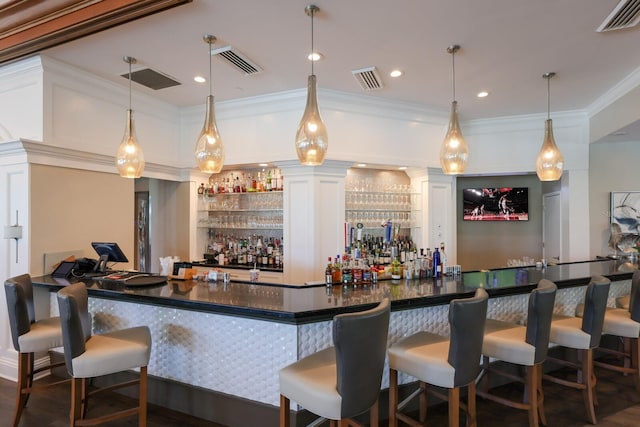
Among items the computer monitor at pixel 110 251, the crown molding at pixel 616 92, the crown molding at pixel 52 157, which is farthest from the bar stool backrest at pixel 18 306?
the crown molding at pixel 616 92

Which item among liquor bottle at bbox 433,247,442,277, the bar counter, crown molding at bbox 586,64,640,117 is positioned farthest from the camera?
crown molding at bbox 586,64,640,117

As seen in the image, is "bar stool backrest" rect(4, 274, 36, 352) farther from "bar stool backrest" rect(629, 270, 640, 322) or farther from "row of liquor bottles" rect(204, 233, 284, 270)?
"bar stool backrest" rect(629, 270, 640, 322)

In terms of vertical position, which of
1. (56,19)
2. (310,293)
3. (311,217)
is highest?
(56,19)

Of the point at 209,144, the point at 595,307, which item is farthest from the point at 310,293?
the point at 595,307

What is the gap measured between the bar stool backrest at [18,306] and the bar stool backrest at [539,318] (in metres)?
3.62

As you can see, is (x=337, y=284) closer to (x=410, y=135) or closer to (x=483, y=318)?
(x=483, y=318)

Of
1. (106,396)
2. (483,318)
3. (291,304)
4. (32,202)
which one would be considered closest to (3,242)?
(32,202)

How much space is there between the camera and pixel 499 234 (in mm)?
7023

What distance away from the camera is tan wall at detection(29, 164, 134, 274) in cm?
375

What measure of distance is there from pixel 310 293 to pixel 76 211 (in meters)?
3.08

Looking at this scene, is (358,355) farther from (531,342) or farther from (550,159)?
(550,159)

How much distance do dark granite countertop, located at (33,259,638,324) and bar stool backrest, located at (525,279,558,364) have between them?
45cm

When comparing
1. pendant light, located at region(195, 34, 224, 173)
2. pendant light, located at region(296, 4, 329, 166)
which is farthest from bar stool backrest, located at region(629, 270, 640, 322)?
pendant light, located at region(195, 34, 224, 173)

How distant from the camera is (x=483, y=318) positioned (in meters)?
2.18
